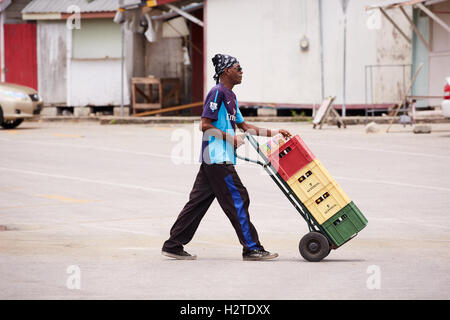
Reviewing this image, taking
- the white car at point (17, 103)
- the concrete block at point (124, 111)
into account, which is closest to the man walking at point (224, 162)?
the white car at point (17, 103)

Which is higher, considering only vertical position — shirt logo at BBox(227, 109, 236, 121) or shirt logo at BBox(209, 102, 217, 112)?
shirt logo at BBox(209, 102, 217, 112)

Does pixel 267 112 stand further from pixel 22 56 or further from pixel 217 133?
pixel 217 133

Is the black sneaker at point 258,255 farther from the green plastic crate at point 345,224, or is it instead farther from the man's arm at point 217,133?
the man's arm at point 217,133

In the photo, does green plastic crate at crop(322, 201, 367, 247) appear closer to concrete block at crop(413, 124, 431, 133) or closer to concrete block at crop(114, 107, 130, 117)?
concrete block at crop(413, 124, 431, 133)

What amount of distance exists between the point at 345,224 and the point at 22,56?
25034 millimetres

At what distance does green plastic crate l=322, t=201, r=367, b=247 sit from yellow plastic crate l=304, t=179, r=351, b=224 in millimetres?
35

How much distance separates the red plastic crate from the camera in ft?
25.6

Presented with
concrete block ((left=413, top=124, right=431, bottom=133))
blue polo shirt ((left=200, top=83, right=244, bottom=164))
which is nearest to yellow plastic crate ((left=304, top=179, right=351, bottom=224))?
blue polo shirt ((left=200, top=83, right=244, bottom=164))

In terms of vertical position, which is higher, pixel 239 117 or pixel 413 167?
pixel 239 117

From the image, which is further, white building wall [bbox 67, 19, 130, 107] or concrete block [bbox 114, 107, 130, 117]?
white building wall [bbox 67, 19, 130, 107]

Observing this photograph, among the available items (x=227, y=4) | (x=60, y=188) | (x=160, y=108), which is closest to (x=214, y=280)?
(x=60, y=188)
